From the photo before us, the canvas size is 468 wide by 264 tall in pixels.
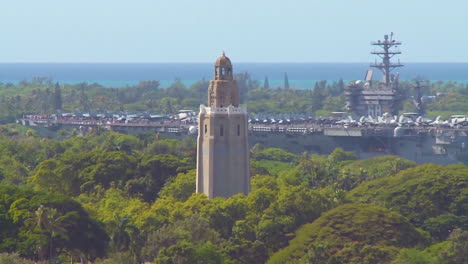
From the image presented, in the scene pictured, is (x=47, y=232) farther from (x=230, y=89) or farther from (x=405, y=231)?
(x=405, y=231)

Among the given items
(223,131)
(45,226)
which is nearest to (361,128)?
(223,131)

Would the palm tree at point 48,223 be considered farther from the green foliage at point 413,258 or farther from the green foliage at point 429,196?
the green foliage at point 429,196

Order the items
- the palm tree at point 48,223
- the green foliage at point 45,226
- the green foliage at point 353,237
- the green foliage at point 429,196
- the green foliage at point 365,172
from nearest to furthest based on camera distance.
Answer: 1. the green foliage at point 353,237
2. the palm tree at point 48,223
3. the green foliage at point 45,226
4. the green foliage at point 429,196
5. the green foliage at point 365,172

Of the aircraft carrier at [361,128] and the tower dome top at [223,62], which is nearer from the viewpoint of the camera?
the tower dome top at [223,62]

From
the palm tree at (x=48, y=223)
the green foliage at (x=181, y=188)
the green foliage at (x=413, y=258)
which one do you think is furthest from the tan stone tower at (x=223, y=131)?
the green foliage at (x=413, y=258)

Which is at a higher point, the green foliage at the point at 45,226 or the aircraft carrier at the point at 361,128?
the green foliage at the point at 45,226

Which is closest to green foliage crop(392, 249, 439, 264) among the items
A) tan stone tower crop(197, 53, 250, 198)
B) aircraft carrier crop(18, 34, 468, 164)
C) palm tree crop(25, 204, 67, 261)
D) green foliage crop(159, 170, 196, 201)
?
tan stone tower crop(197, 53, 250, 198)

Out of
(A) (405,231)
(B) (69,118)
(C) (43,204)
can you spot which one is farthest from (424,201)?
(B) (69,118)

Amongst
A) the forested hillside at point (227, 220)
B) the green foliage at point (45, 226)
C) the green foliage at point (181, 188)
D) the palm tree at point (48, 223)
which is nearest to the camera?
the forested hillside at point (227, 220)

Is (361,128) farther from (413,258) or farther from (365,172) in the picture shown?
(413,258)
